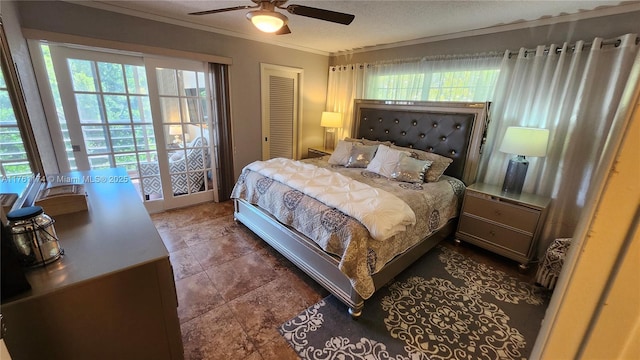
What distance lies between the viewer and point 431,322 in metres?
1.79

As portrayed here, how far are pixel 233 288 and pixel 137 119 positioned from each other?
229 cm

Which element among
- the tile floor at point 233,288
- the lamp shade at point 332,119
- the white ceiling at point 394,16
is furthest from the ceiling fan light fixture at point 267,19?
the lamp shade at point 332,119

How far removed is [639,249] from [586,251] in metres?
0.05

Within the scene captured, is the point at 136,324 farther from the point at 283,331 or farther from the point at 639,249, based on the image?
the point at 639,249

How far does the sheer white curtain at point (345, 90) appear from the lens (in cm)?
396

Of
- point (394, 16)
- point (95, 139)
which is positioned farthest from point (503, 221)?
point (95, 139)

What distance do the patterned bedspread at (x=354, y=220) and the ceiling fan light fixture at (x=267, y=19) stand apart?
1264 mm

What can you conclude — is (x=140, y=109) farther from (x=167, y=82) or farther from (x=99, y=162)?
(x=99, y=162)

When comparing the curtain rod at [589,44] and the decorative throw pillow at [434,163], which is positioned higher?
the curtain rod at [589,44]

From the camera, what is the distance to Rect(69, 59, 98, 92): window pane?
8.21 ft

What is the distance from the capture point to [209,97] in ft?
10.9

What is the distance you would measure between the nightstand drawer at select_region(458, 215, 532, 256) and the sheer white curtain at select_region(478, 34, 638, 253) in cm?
42

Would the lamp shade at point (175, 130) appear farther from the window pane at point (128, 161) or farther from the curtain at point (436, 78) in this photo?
the curtain at point (436, 78)

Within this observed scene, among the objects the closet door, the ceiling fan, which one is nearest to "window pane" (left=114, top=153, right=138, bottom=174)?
the closet door
